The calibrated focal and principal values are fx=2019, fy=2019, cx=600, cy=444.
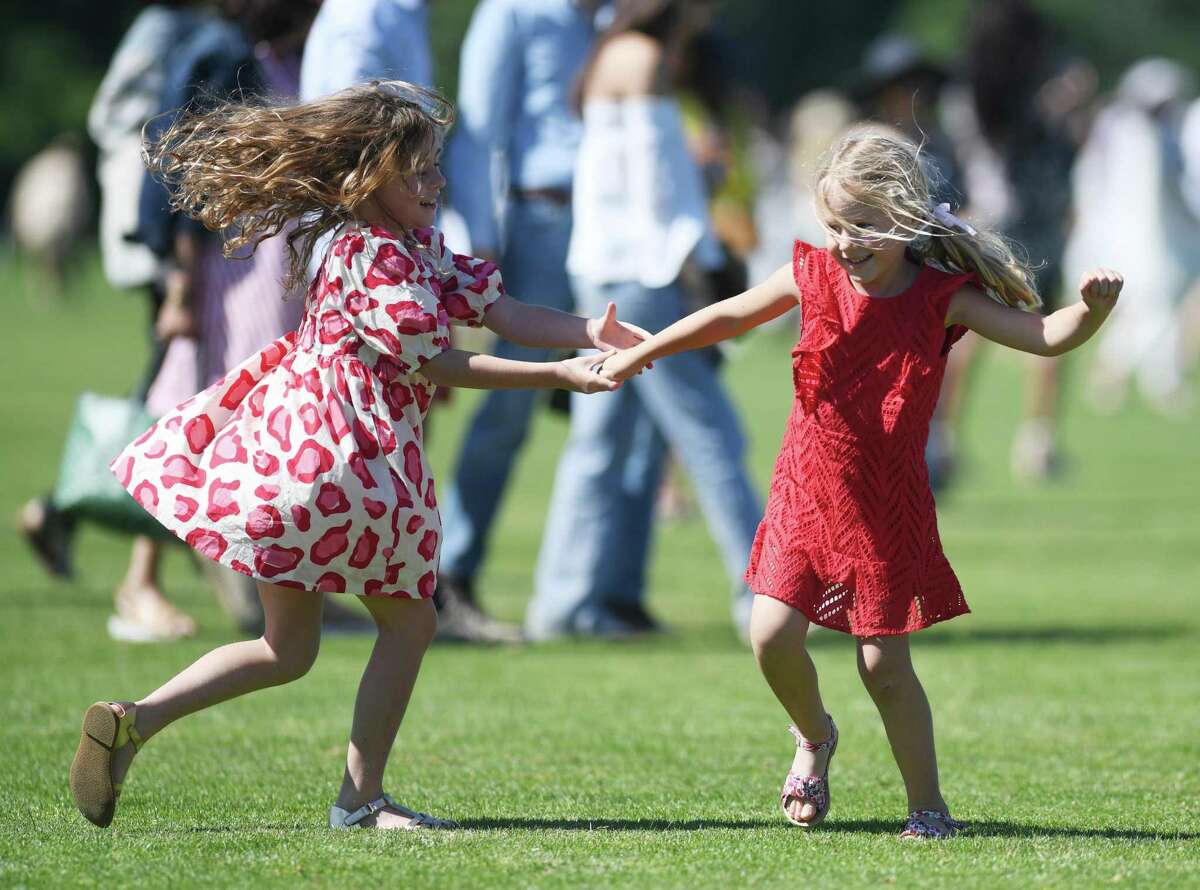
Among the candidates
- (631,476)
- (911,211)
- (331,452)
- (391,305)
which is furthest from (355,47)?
(911,211)

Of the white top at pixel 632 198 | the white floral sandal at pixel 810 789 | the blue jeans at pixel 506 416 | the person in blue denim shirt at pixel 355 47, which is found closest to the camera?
the white floral sandal at pixel 810 789

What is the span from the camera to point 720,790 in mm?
4645

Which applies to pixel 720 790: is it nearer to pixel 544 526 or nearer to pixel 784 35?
pixel 544 526

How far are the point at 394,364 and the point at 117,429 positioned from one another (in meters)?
2.72

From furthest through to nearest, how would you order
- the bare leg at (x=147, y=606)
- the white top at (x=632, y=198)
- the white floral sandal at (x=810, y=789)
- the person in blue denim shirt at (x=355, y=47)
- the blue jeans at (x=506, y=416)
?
the blue jeans at (x=506, y=416) < the bare leg at (x=147, y=606) < the white top at (x=632, y=198) < the person in blue denim shirt at (x=355, y=47) < the white floral sandal at (x=810, y=789)

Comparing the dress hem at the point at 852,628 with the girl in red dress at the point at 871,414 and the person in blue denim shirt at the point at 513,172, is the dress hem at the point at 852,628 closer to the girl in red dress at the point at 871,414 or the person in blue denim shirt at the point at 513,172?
the girl in red dress at the point at 871,414

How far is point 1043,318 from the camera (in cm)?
402

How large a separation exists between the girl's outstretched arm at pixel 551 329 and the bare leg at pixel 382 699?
60 centimetres

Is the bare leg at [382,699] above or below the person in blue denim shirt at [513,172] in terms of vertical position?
below

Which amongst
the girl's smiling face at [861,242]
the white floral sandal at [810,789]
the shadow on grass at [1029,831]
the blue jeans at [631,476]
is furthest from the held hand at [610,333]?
the blue jeans at [631,476]

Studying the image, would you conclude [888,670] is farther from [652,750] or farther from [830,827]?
[652,750]

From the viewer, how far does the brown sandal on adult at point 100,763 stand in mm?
4031

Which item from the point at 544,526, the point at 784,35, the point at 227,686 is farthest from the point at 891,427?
the point at 784,35

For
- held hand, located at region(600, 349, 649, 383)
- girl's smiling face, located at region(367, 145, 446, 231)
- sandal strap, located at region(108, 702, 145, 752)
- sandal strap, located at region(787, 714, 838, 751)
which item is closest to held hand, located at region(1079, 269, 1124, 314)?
held hand, located at region(600, 349, 649, 383)
